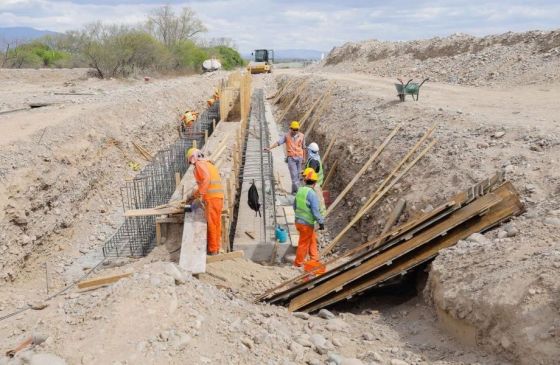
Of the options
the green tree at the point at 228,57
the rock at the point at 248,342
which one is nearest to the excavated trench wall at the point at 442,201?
the rock at the point at 248,342

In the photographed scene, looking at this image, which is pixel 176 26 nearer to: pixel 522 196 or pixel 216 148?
pixel 216 148

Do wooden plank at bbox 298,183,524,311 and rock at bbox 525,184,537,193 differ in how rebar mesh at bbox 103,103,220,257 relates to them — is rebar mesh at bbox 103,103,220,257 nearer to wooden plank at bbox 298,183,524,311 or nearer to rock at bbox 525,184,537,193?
wooden plank at bbox 298,183,524,311

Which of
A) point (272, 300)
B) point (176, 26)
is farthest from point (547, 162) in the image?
point (176, 26)

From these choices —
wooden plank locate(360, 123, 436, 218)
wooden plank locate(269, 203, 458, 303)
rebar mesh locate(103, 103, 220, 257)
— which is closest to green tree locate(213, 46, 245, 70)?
rebar mesh locate(103, 103, 220, 257)

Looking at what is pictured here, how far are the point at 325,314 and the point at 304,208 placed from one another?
1657 millimetres

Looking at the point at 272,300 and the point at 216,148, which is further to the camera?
the point at 216,148

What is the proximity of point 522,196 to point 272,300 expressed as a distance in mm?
3341

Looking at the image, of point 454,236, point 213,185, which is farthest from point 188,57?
point 454,236

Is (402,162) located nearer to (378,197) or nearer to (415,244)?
(378,197)

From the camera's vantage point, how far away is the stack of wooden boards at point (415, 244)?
17.9ft

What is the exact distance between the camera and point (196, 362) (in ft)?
12.4

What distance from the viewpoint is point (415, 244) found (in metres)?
5.55

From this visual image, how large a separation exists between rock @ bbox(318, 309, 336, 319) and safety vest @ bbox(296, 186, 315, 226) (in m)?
1.45

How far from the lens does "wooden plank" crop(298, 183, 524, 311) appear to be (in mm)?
5410
